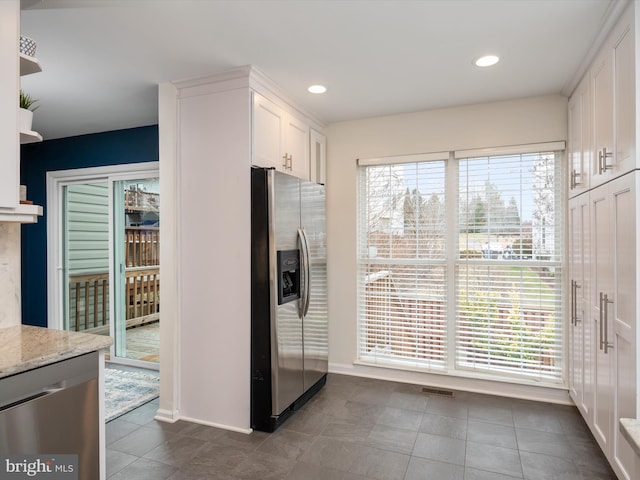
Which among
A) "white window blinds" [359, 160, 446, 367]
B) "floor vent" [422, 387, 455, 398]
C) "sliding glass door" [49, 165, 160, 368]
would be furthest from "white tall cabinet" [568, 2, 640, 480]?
"sliding glass door" [49, 165, 160, 368]

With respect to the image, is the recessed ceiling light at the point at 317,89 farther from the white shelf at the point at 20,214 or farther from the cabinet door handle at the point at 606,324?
the cabinet door handle at the point at 606,324

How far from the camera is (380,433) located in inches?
109

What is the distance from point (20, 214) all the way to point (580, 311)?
3.43 metres

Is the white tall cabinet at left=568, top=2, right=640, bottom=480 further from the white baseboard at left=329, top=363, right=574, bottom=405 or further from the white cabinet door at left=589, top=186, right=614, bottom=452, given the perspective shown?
the white baseboard at left=329, top=363, right=574, bottom=405

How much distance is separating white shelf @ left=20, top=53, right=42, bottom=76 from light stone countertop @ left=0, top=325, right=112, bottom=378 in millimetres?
1290

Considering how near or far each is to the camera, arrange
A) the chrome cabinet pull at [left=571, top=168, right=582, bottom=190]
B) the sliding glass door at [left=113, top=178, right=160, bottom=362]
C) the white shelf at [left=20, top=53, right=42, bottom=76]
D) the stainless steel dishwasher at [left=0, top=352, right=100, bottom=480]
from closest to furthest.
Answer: the stainless steel dishwasher at [left=0, top=352, right=100, bottom=480]
the white shelf at [left=20, top=53, right=42, bottom=76]
the chrome cabinet pull at [left=571, top=168, right=582, bottom=190]
the sliding glass door at [left=113, top=178, right=160, bottom=362]

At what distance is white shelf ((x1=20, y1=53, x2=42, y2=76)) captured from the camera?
184cm

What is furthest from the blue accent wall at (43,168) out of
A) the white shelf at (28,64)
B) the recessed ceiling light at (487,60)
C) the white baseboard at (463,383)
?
the recessed ceiling light at (487,60)

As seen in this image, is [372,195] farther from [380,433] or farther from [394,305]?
[380,433]

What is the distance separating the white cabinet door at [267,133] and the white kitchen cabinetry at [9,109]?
139 cm

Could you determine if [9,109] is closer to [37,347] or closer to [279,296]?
[37,347]

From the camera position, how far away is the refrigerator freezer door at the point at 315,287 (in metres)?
3.24

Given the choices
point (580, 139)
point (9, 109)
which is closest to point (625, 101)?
point (580, 139)

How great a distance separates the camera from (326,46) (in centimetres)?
248
